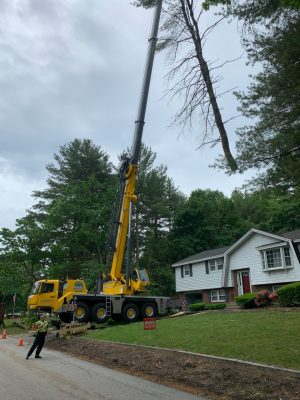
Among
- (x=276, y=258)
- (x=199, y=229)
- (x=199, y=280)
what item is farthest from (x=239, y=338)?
(x=199, y=229)

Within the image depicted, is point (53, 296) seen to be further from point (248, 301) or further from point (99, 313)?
point (248, 301)

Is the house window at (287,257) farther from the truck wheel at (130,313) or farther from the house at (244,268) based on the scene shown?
the truck wheel at (130,313)

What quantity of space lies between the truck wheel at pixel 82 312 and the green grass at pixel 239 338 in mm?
4000

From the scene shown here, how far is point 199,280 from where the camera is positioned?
35281 millimetres

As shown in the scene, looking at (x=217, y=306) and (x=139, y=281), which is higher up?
(x=139, y=281)

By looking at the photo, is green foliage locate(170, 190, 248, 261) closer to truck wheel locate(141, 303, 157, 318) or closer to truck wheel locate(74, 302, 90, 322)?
truck wheel locate(141, 303, 157, 318)

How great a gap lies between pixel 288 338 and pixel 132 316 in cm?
1242

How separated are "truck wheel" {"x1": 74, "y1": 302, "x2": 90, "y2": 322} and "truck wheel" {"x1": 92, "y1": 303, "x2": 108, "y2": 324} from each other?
35 cm

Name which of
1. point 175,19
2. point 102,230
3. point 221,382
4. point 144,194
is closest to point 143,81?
point 175,19

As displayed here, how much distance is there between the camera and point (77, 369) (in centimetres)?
1051

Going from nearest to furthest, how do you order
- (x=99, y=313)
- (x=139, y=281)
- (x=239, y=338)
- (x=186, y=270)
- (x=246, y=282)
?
(x=239, y=338) → (x=99, y=313) → (x=139, y=281) → (x=246, y=282) → (x=186, y=270)

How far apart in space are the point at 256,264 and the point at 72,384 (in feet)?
75.2

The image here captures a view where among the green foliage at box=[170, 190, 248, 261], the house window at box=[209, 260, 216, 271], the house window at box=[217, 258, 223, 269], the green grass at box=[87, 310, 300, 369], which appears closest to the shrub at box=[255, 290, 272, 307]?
the green grass at box=[87, 310, 300, 369]

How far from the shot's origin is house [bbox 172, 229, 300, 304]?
26.7 m
